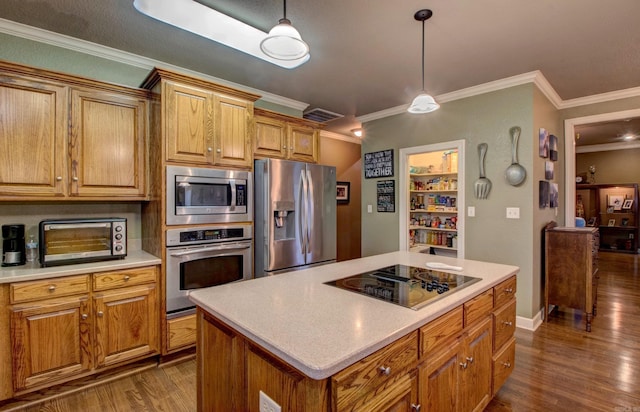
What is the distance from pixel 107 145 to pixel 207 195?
83cm

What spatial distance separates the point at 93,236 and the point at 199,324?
5.06 feet

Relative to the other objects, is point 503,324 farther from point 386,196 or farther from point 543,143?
point 386,196

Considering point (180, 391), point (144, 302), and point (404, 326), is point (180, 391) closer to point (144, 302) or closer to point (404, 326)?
point (144, 302)

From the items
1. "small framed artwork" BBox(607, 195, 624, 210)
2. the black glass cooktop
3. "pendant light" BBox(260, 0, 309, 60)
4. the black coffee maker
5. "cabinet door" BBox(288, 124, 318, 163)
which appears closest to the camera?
the black glass cooktop

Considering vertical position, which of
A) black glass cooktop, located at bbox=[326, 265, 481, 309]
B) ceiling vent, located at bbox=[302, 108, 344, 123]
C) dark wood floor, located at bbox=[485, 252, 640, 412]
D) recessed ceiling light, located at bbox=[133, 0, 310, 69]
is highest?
ceiling vent, located at bbox=[302, 108, 344, 123]

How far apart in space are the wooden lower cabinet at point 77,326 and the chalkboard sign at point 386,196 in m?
3.02

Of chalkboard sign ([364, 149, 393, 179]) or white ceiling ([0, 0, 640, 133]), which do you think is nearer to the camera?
white ceiling ([0, 0, 640, 133])

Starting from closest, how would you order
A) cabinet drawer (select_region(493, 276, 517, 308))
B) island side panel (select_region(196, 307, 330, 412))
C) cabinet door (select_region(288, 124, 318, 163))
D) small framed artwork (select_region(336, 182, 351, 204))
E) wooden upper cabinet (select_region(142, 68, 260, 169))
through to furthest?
island side panel (select_region(196, 307, 330, 412)) < cabinet drawer (select_region(493, 276, 517, 308)) < wooden upper cabinet (select_region(142, 68, 260, 169)) < cabinet door (select_region(288, 124, 318, 163)) < small framed artwork (select_region(336, 182, 351, 204))

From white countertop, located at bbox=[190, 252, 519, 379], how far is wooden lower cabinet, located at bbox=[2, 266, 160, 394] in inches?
46.2

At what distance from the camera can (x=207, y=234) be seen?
267 centimetres

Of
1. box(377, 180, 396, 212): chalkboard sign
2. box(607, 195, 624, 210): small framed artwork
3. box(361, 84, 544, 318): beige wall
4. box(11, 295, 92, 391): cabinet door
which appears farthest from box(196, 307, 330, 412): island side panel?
box(607, 195, 624, 210): small framed artwork

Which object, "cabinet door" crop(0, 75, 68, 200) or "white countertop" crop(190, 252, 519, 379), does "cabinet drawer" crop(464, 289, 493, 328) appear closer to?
"white countertop" crop(190, 252, 519, 379)

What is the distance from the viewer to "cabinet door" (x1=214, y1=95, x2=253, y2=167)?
2.75m

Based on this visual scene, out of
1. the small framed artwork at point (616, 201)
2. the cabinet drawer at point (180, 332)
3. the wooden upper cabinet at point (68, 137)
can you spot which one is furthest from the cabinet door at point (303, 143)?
the small framed artwork at point (616, 201)
